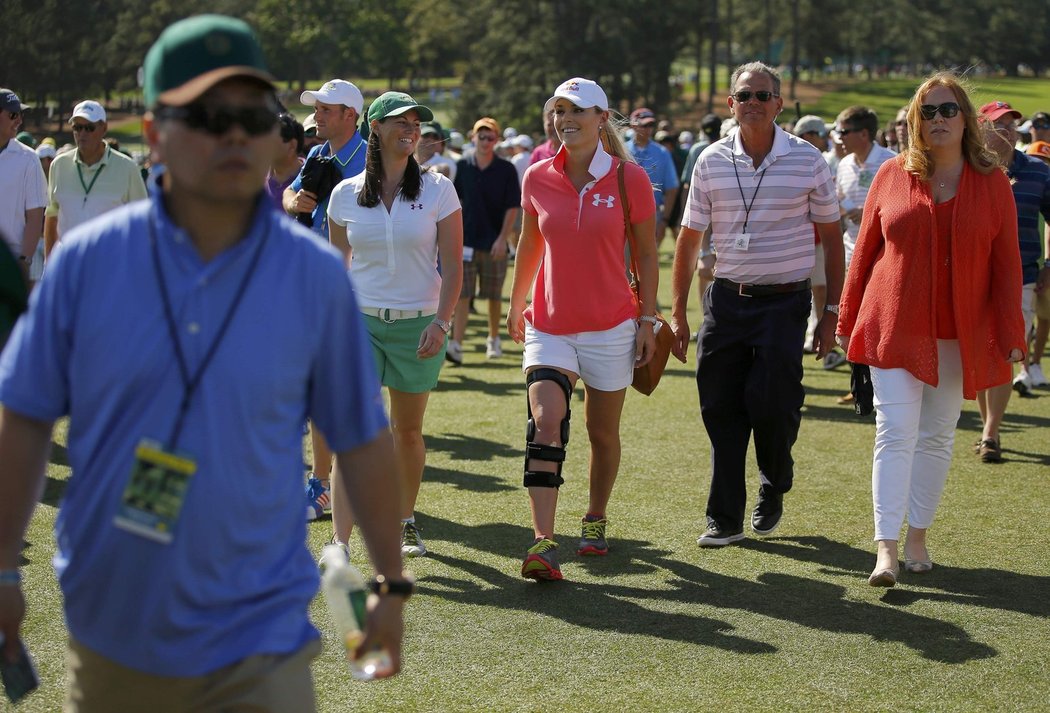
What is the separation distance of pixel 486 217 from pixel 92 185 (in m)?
5.14

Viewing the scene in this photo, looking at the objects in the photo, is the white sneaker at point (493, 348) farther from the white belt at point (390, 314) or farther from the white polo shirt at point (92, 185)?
the white belt at point (390, 314)

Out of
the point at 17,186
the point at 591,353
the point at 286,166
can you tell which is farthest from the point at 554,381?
the point at 17,186

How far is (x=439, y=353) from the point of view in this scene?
19.9 ft

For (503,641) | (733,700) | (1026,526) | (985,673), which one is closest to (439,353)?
(503,641)

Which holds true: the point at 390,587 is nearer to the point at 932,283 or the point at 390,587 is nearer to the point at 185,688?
the point at 185,688

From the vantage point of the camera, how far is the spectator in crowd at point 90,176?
883 cm

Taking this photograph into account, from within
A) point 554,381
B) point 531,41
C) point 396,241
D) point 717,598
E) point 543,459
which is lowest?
point 717,598

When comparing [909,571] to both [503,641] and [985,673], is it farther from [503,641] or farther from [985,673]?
[503,641]

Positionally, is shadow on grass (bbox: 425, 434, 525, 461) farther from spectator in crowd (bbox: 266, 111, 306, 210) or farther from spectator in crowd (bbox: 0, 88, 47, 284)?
spectator in crowd (bbox: 0, 88, 47, 284)

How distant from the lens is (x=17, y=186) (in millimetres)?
8633

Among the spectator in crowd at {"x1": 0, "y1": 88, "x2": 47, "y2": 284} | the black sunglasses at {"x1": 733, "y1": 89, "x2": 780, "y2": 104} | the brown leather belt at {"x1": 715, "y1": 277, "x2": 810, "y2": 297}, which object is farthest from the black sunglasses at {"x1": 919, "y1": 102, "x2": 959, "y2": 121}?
the spectator in crowd at {"x1": 0, "y1": 88, "x2": 47, "y2": 284}

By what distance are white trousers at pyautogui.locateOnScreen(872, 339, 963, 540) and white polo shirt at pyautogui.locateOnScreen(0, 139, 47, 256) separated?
5.49 metres

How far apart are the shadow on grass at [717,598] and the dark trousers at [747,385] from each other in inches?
13.3

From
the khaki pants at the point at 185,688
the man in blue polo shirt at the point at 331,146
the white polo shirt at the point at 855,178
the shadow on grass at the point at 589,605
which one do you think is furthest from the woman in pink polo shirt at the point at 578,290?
the white polo shirt at the point at 855,178
